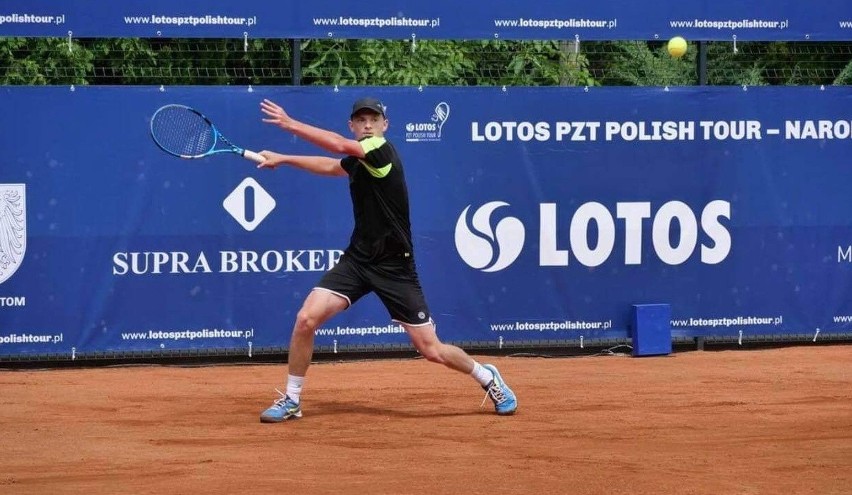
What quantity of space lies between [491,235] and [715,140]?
2097 millimetres

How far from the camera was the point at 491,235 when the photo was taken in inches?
447

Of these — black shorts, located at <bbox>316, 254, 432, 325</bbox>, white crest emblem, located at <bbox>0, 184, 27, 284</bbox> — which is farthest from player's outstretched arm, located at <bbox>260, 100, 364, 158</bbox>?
white crest emblem, located at <bbox>0, 184, 27, 284</bbox>

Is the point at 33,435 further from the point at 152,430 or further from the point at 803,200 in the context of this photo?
the point at 803,200

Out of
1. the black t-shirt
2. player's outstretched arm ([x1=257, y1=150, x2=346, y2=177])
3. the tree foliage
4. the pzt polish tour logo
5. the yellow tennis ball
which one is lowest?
the black t-shirt

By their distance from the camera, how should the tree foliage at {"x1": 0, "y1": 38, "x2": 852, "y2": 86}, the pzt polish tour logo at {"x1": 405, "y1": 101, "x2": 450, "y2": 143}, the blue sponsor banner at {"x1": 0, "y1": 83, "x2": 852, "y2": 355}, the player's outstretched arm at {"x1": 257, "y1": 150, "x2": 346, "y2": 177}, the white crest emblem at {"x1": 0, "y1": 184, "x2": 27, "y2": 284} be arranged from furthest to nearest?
the tree foliage at {"x1": 0, "y1": 38, "x2": 852, "y2": 86} → the pzt polish tour logo at {"x1": 405, "y1": 101, "x2": 450, "y2": 143} → the blue sponsor banner at {"x1": 0, "y1": 83, "x2": 852, "y2": 355} → the white crest emblem at {"x1": 0, "y1": 184, "x2": 27, "y2": 284} → the player's outstretched arm at {"x1": 257, "y1": 150, "x2": 346, "y2": 177}

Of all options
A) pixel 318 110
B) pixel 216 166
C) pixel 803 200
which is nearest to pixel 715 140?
pixel 803 200

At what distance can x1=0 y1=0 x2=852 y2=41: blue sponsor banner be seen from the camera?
1055 cm

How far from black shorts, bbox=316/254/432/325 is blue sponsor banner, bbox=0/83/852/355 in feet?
7.94

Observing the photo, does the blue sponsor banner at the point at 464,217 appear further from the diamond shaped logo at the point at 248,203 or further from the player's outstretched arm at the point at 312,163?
the player's outstretched arm at the point at 312,163

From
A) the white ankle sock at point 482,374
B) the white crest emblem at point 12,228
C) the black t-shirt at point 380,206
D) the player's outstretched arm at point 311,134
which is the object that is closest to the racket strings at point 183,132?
the white crest emblem at point 12,228

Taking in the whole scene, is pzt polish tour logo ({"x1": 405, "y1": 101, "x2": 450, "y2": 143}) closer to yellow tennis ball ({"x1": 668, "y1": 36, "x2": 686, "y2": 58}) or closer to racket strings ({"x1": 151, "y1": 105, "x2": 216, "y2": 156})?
racket strings ({"x1": 151, "y1": 105, "x2": 216, "y2": 156})

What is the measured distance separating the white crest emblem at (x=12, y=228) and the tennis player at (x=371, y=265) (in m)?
2.93

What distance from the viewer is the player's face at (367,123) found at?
27.5 feet

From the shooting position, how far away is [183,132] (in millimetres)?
10055
